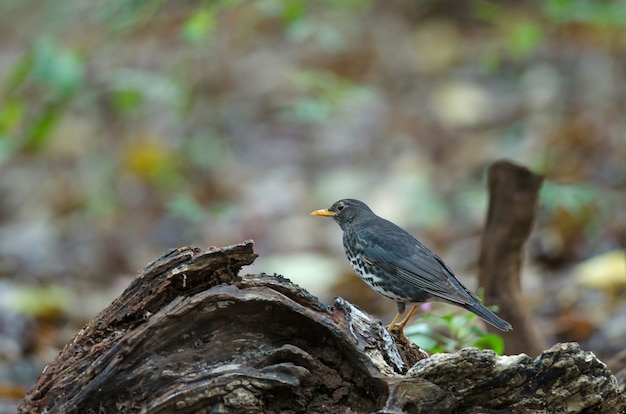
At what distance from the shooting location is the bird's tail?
4.21 metres

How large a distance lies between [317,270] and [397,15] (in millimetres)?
7636

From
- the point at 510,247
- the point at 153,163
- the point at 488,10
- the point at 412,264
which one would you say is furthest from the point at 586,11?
the point at 153,163

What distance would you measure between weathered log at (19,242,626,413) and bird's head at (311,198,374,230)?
2.57 metres

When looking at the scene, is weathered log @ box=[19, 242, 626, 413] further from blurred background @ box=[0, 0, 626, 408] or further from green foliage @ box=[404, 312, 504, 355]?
blurred background @ box=[0, 0, 626, 408]

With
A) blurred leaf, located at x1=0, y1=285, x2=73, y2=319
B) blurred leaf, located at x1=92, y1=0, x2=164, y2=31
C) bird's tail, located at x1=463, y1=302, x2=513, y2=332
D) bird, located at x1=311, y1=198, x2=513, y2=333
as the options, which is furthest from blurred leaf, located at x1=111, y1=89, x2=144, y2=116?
bird's tail, located at x1=463, y1=302, x2=513, y2=332

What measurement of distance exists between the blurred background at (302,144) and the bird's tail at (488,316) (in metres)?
1.61

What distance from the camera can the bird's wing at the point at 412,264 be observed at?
15.3 feet

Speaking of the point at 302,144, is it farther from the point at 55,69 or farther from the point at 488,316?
the point at 488,316

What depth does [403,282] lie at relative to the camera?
4.94 m

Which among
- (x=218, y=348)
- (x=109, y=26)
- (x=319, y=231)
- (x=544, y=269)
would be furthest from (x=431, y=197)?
(x=218, y=348)

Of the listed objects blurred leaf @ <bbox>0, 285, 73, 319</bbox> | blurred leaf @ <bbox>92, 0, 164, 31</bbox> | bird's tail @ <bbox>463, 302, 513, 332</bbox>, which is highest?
blurred leaf @ <bbox>92, 0, 164, 31</bbox>

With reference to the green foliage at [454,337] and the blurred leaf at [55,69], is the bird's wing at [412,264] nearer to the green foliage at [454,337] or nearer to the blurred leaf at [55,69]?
the green foliage at [454,337]

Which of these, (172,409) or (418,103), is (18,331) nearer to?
(172,409)

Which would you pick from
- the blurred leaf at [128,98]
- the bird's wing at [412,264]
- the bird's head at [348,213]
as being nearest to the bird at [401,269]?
the bird's wing at [412,264]
